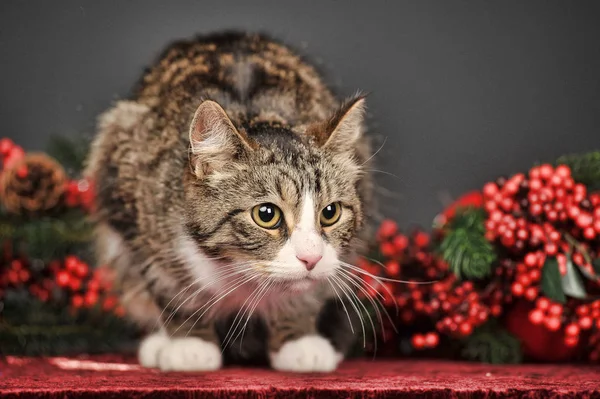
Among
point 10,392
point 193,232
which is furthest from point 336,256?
point 10,392

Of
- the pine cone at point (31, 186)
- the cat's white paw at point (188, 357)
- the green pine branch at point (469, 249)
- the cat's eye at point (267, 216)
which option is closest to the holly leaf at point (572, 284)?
the green pine branch at point (469, 249)

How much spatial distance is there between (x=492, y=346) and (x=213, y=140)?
2.16ft

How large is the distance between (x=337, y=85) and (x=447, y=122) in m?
0.35

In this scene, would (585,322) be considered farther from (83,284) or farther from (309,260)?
(83,284)

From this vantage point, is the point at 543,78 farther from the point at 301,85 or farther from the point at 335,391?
the point at 335,391

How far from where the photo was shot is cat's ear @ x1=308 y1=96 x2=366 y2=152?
1.34 m

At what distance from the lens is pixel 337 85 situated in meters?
1.77

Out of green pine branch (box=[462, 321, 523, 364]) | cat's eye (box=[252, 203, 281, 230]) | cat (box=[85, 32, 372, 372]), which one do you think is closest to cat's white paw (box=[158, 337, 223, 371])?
cat (box=[85, 32, 372, 372])

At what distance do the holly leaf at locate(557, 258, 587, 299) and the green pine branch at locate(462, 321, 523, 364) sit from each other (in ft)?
0.57

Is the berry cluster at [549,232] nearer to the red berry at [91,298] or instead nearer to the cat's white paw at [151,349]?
the cat's white paw at [151,349]

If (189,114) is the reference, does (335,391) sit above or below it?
below

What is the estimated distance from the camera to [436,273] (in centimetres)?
151

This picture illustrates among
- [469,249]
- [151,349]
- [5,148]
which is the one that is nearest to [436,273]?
[469,249]

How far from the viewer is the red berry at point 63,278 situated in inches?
63.4
